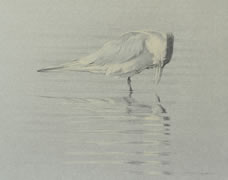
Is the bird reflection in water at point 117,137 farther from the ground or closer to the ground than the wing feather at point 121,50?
closer to the ground

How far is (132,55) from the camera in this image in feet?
4.61

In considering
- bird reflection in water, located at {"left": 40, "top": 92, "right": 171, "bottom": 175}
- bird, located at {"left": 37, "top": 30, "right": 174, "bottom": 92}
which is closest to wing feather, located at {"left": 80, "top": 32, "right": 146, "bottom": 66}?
bird, located at {"left": 37, "top": 30, "right": 174, "bottom": 92}

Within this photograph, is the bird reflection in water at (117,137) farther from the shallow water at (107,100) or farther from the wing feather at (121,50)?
the wing feather at (121,50)

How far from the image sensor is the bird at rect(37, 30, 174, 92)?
140 centimetres

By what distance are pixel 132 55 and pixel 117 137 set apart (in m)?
0.29

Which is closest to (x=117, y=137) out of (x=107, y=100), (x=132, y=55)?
(x=107, y=100)

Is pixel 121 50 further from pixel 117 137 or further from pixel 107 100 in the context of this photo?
pixel 117 137

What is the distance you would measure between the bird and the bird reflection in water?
0.10 meters

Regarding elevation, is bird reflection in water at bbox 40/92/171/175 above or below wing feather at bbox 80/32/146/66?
below

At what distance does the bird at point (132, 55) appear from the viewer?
4.58 ft

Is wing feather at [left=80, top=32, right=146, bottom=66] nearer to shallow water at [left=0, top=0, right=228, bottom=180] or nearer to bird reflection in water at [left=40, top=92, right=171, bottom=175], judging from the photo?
shallow water at [left=0, top=0, right=228, bottom=180]

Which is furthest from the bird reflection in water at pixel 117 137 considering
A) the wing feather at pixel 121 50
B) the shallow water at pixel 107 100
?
the wing feather at pixel 121 50

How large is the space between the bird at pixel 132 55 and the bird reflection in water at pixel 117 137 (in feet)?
0.32

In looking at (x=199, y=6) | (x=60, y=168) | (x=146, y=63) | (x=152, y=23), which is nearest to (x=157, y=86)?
(x=146, y=63)
